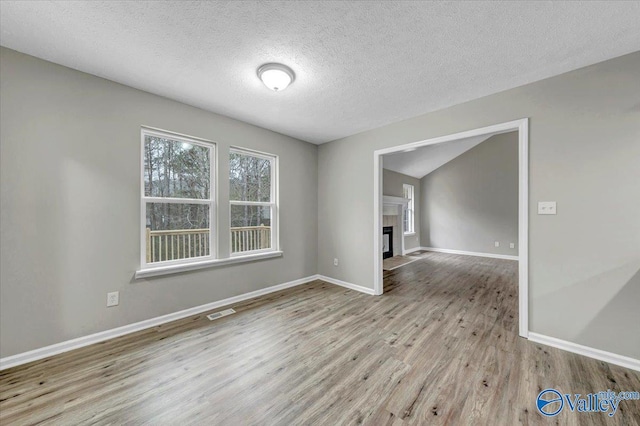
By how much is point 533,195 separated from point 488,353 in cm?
159

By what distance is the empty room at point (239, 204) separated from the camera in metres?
1.54

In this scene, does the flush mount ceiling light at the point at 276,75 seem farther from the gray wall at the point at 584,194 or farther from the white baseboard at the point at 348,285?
the white baseboard at the point at 348,285

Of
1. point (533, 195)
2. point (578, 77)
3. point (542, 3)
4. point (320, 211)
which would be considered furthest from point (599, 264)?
point (320, 211)

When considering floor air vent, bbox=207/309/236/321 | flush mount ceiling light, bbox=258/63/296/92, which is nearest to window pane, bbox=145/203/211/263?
floor air vent, bbox=207/309/236/321

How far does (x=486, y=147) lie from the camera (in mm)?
6770

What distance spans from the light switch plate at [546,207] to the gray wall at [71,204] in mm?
3844

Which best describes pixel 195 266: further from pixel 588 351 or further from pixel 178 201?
pixel 588 351

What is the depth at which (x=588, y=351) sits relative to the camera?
79.8 inches

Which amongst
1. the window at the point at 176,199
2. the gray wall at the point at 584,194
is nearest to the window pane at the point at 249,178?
the window at the point at 176,199

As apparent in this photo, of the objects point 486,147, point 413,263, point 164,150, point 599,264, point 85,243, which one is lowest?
point 413,263

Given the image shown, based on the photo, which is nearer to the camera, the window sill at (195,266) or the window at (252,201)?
the window sill at (195,266)

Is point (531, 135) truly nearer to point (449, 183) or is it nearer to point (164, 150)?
point (164, 150)

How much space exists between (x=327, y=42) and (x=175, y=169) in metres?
2.24

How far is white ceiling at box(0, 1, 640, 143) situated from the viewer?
1.51 m
